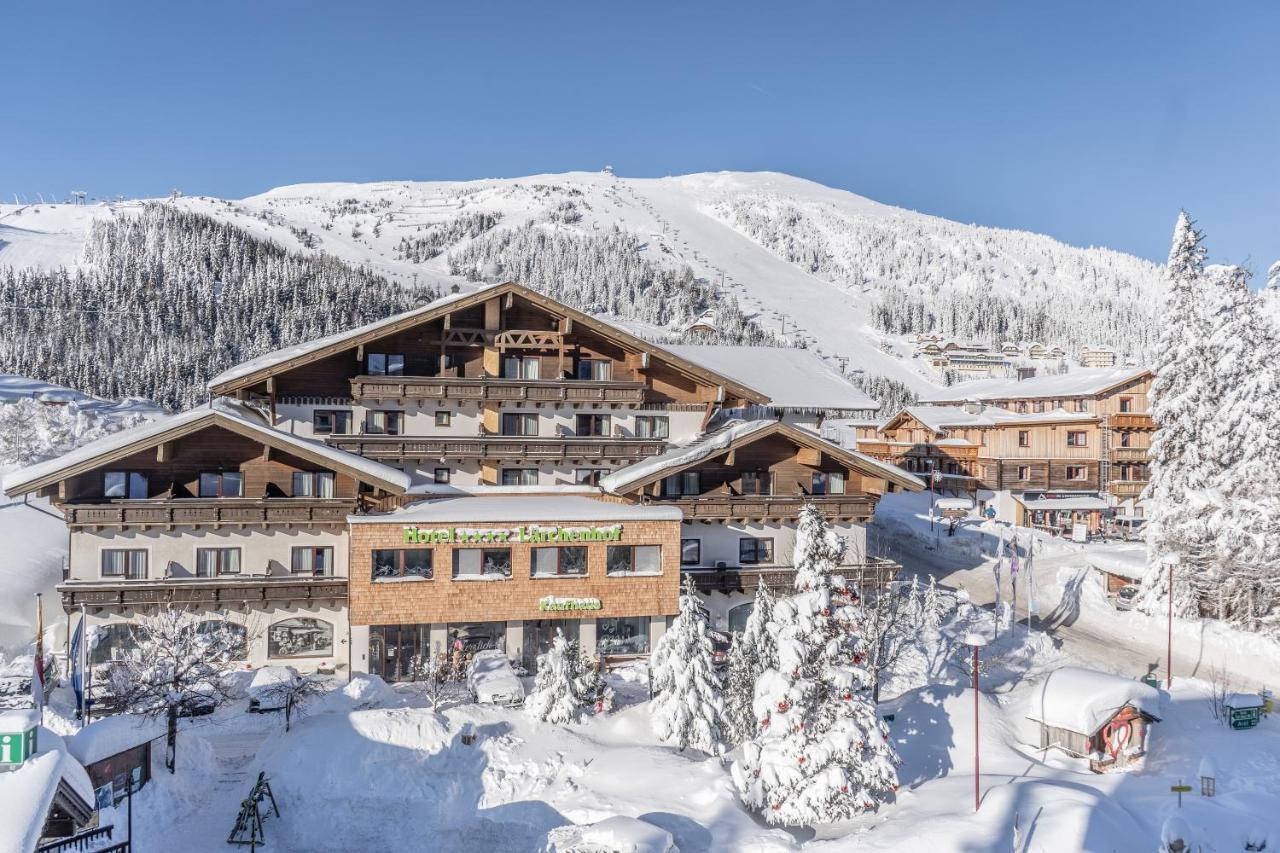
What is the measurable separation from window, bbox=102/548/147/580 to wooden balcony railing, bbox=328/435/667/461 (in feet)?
25.0

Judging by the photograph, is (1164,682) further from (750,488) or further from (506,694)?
(506,694)

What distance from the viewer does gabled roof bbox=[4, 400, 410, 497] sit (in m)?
26.4

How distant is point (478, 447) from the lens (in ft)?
107

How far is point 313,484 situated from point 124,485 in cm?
617

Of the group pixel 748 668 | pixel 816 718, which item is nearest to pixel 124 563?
pixel 748 668

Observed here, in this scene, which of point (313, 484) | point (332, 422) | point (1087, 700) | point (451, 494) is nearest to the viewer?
point (1087, 700)

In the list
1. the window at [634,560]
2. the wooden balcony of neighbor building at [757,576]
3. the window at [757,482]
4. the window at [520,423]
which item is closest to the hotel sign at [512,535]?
the window at [634,560]

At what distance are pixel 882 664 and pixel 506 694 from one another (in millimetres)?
12245

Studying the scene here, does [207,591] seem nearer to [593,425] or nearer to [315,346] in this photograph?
[315,346]

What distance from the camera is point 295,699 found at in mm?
24125

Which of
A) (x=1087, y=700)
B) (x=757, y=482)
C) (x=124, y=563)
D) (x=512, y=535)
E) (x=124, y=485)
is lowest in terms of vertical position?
(x=1087, y=700)

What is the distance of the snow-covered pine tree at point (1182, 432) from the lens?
120 feet

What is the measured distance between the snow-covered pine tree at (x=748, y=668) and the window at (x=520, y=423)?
1462 centimetres

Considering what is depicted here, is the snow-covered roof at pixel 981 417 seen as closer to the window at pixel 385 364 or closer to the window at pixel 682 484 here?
the window at pixel 682 484
